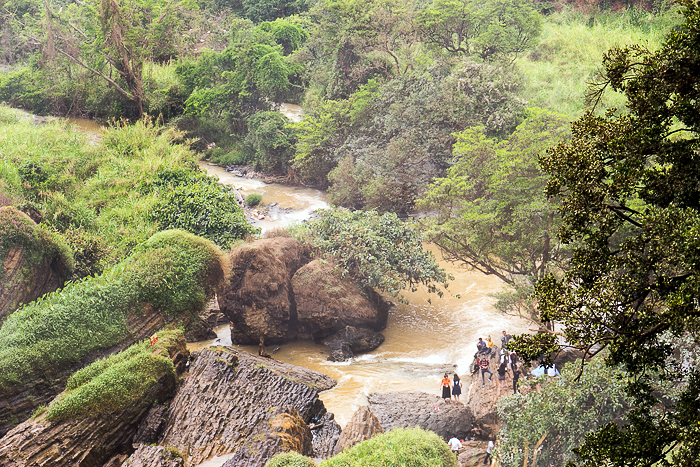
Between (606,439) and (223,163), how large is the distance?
99.7 feet

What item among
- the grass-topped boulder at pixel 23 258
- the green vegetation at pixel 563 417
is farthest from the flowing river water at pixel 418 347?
the grass-topped boulder at pixel 23 258

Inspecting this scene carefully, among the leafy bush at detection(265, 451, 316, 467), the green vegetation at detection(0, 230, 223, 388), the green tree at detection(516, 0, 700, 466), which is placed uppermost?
the green tree at detection(516, 0, 700, 466)

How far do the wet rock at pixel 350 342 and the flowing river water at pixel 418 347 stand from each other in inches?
9.0

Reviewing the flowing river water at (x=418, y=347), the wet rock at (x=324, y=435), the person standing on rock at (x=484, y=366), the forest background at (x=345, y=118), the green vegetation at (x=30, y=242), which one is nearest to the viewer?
the wet rock at (x=324, y=435)

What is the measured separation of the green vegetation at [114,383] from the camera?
11195 mm

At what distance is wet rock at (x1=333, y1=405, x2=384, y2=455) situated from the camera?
11273 millimetres

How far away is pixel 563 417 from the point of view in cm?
1080

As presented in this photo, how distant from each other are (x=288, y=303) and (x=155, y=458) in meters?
8.69

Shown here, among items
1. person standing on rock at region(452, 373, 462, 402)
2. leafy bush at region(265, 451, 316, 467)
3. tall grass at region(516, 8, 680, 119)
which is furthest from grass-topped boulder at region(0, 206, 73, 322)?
tall grass at region(516, 8, 680, 119)

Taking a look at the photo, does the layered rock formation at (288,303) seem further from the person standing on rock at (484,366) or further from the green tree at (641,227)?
the green tree at (641,227)

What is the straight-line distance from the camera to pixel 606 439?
484 cm

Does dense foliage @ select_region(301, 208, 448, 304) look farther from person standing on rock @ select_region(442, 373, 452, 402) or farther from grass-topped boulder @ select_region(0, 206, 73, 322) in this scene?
grass-topped boulder @ select_region(0, 206, 73, 322)

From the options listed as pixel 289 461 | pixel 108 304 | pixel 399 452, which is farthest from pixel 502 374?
pixel 108 304

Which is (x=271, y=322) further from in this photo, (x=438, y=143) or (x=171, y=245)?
(x=438, y=143)
